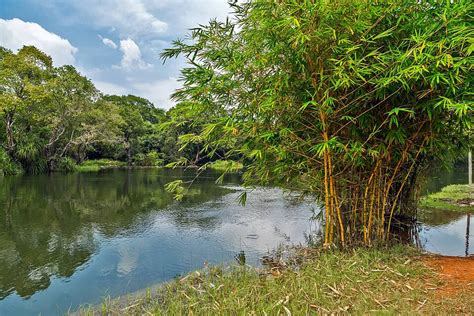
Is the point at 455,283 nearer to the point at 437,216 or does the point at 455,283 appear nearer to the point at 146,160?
the point at 437,216

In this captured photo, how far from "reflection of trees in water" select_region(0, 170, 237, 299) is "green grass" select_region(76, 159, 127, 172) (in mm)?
11900

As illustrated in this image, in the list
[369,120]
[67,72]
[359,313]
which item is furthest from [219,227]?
[67,72]

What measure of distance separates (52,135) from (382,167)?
24001mm

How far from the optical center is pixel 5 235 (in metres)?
7.00

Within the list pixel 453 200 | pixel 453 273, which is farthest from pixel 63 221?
pixel 453 200

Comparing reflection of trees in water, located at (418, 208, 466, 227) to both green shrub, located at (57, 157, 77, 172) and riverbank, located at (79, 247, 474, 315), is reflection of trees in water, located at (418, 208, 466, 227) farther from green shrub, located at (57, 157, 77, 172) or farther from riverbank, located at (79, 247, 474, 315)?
green shrub, located at (57, 157, 77, 172)

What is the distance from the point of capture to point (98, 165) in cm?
3016

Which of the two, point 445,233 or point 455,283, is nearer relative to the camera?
point 455,283

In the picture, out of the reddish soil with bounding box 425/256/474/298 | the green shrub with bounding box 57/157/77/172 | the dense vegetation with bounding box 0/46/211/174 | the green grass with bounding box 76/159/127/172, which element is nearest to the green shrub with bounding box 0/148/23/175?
the dense vegetation with bounding box 0/46/211/174

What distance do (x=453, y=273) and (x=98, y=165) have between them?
99.3 feet

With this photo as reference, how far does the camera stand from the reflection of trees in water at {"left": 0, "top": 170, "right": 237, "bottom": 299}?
525 centimetres

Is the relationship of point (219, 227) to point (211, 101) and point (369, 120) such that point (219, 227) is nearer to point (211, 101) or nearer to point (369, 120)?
point (211, 101)

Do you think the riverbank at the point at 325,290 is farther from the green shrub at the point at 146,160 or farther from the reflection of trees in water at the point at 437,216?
the green shrub at the point at 146,160

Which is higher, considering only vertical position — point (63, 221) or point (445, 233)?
point (445, 233)
